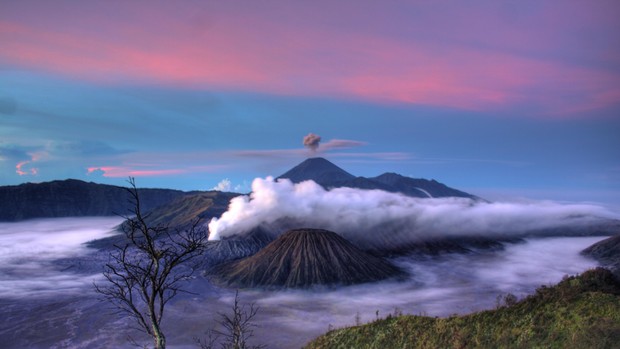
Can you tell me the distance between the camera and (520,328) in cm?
2970

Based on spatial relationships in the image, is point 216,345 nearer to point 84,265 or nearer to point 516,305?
point 516,305

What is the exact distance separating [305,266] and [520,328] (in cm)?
10116

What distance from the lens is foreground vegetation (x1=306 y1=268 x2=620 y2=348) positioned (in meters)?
26.7

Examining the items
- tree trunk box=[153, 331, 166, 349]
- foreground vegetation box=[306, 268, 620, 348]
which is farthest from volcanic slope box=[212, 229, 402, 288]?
tree trunk box=[153, 331, 166, 349]

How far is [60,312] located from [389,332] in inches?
3918

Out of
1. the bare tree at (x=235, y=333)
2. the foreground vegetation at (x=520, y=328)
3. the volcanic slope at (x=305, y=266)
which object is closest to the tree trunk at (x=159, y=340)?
the bare tree at (x=235, y=333)

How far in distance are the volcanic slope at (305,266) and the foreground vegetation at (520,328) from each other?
85991 millimetres

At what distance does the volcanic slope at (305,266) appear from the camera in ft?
408

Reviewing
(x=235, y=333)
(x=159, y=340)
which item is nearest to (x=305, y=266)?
(x=235, y=333)

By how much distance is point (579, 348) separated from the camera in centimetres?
2461

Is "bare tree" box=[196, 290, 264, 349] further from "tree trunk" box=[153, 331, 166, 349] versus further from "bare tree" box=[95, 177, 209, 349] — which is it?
"tree trunk" box=[153, 331, 166, 349]

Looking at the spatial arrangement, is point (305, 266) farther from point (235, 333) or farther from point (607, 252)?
point (607, 252)

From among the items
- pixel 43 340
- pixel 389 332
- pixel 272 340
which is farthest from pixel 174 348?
pixel 389 332

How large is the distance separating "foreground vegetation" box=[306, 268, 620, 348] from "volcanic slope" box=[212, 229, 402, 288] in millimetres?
85991
